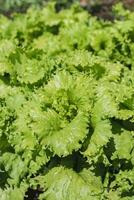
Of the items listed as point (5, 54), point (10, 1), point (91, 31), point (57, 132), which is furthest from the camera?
point (10, 1)

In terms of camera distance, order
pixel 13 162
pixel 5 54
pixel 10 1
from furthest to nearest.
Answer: pixel 10 1, pixel 5 54, pixel 13 162

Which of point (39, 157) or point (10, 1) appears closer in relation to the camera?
point (39, 157)

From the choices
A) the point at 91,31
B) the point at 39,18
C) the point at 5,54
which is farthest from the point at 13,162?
the point at 39,18

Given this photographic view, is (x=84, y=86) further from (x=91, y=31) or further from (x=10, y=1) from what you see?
(x=10, y=1)

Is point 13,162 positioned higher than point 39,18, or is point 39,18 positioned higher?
point 39,18

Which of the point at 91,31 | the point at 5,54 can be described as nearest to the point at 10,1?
the point at 91,31

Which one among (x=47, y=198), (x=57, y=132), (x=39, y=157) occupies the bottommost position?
(x=47, y=198)

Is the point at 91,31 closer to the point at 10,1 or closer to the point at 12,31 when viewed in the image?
the point at 12,31
